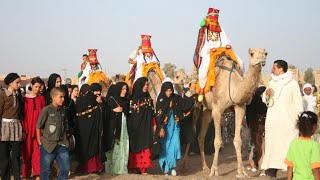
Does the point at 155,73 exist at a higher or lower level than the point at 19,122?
higher

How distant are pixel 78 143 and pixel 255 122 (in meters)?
3.49

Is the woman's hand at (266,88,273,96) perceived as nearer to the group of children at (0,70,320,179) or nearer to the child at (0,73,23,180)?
the group of children at (0,70,320,179)

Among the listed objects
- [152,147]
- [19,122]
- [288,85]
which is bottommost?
[152,147]

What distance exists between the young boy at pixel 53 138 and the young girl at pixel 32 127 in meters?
1.15

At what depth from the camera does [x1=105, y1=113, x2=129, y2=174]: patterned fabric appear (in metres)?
8.69

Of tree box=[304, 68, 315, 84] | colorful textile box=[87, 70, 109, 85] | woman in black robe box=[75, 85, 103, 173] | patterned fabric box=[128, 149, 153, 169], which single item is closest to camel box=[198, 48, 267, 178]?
patterned fabric box=[128, 149, 153, 169]

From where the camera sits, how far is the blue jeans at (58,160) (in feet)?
21.5

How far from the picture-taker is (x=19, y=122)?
24.4ft

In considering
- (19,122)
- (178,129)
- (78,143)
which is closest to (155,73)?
(178,129)

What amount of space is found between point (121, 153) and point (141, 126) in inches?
24.8

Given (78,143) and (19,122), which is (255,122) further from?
(19,122)

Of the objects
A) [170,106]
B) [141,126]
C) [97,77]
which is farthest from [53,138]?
[97,77]

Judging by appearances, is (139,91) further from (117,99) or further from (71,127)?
(71,127)

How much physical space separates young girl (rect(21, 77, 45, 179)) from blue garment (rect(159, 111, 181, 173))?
2.35m
